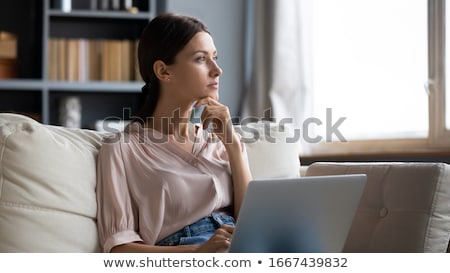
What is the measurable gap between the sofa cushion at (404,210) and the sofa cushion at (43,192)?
0.66 metres

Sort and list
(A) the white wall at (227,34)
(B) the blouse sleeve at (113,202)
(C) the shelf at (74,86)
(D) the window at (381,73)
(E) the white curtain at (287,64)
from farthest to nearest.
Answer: (A) the white wall at (227,34) < (C) the shelf at (74,86) < (E) the white curtain at (287,64) < (D) the window at (381,73) < (B) the blouse sleeve at (113,202)

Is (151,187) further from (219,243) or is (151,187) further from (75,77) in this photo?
(75,77)

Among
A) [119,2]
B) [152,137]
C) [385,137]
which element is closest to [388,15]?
[385,137]

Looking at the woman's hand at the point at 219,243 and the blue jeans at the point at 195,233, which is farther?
the blue jeans at the point at 195,233

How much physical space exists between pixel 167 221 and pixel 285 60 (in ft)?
6.63

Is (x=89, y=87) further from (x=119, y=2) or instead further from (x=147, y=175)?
(x=147, y=175)

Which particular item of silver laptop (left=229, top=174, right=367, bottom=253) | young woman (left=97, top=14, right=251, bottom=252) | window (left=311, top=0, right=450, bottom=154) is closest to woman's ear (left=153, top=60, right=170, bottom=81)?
young woman (left=97, top=14, right=251, bottom=252)

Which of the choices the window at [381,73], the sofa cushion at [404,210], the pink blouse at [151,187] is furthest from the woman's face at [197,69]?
the window at [381,73]

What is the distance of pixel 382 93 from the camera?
10.9 feet

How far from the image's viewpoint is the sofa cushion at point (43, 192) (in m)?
1.56

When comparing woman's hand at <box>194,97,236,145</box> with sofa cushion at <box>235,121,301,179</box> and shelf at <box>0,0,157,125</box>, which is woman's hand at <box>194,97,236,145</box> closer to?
sofa cushion at <box>235,121,301,179</box>

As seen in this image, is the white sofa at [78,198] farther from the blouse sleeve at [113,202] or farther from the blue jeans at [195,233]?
the blue jeans at [195,233]

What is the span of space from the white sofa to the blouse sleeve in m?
0.02

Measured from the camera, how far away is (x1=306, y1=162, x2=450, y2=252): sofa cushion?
1708 mm
